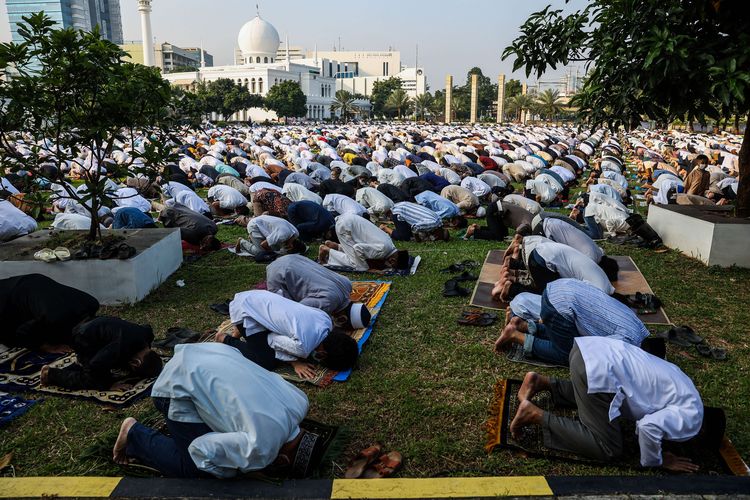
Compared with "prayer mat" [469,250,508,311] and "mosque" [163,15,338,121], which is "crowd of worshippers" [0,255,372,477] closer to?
"prayer mat" [469,250,508,311]

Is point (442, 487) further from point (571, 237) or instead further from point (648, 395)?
point (571, 237)

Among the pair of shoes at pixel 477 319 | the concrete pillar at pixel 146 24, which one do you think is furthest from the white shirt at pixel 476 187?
the concrete pillar at pixel 146 24

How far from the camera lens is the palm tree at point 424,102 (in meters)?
64.9

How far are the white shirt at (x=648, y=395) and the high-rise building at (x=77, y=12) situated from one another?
69107 mm

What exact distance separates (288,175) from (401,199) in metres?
3.08

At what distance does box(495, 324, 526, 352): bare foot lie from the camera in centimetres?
416

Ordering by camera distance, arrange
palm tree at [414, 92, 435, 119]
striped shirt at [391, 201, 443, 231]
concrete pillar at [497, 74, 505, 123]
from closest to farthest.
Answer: striped shirt at [391, 201, 443, 231]
concrete pillar at [497, 74, 505, 123]
palm tree at [414, 92, 435, 119]

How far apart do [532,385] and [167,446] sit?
200 cm

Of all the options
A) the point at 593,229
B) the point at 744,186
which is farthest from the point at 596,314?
the point at 593,229

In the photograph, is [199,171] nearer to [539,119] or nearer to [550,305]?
[550,305]

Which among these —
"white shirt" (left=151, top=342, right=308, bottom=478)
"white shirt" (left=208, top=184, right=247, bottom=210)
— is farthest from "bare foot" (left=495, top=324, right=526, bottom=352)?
"white shirt" (left=208, top=184, right=247, bottom=210)

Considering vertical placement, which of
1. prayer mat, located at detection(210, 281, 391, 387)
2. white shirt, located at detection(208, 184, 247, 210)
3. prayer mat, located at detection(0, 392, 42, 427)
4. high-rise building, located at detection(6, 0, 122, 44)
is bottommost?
prayer mat, located at detection(0, 392, 42, 427)

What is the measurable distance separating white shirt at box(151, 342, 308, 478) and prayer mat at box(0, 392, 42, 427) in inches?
51.8

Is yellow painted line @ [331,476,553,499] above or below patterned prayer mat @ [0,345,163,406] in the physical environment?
above
